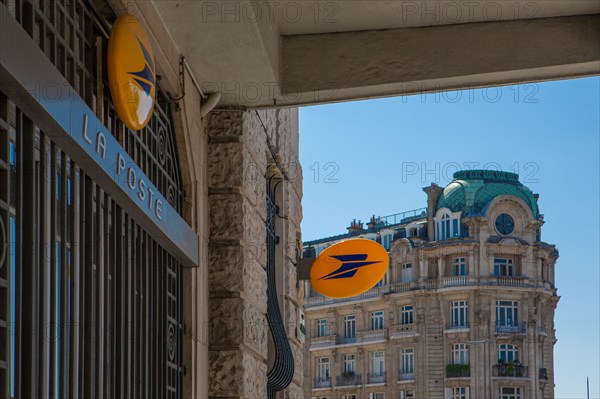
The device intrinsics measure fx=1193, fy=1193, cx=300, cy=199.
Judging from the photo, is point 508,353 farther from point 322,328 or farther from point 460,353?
point 322,328

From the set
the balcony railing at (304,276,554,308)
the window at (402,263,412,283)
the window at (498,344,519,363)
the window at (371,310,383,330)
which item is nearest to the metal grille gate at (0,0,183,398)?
the balcony railing at (304,276,554,308)

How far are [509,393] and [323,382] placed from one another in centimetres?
942

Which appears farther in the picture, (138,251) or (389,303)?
(389,303)

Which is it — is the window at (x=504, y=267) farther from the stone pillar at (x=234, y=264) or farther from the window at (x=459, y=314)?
the stone pillar at (x=234, y=264)

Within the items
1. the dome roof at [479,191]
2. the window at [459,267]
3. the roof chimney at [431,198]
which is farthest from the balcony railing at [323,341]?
the dome roof at [479,191]

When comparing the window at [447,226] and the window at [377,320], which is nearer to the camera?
the window at [447,226]

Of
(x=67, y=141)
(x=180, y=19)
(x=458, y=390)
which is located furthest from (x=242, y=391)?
(x=458, y=390)

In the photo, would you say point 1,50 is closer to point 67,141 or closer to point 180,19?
point 67,141

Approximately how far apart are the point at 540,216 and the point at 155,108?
51.9 metres

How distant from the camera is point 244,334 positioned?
8.54m

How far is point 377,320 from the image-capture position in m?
58.0

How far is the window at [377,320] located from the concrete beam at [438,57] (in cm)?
4937

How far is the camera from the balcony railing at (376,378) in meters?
57.2

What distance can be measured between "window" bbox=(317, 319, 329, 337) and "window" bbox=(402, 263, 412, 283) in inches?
193
